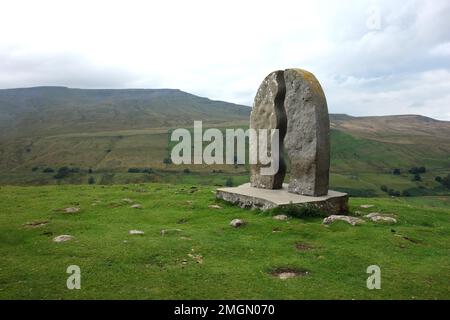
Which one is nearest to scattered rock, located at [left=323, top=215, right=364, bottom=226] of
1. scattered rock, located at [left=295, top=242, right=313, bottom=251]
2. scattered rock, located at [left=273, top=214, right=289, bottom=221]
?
scattered rock, located at [left=273, top=214, right=289, bottom=221]

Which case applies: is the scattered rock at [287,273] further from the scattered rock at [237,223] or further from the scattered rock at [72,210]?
the scattered rock at [72,210]

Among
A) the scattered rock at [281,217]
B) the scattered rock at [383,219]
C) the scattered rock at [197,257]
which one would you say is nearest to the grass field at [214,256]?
the scattered rock at [197,257]

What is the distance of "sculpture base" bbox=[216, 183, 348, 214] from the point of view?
2217 centimetres

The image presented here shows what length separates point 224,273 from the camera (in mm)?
13211

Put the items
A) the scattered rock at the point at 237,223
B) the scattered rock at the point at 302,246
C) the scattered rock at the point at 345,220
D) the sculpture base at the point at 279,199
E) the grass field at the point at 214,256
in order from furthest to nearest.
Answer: the sculpture base at the point at 279,199 < the scattered rock at the point at 345,220 < the scattered rock at the point at 237,223 < the scattered rock at the point at 302,246 < the grass field at the point at 214,256

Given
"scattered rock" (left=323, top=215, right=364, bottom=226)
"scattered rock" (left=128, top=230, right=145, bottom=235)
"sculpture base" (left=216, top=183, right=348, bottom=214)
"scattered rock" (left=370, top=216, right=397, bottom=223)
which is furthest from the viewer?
"sculpture base" (left=216, top=183, right=348, bottom=214)

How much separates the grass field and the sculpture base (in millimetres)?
838

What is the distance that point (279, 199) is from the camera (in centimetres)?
2291

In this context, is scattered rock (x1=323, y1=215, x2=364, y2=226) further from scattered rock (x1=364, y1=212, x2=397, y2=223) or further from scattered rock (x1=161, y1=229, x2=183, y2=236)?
scattered rock (x1=161, y1=229, x2=183, y2=236)

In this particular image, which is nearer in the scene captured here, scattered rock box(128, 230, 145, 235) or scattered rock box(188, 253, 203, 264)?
scattered rock box(188, 253, 203, 264)

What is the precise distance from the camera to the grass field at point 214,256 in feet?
39.3

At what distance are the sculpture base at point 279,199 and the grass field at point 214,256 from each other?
2.75 ft

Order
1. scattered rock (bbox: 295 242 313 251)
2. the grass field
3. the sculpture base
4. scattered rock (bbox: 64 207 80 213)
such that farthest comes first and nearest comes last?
1. scattered rock (bbox: 64 207 80 213)
2. the sculpture base
3. scattered rock (bbox: 295 242 313 251)
4. the grass field
